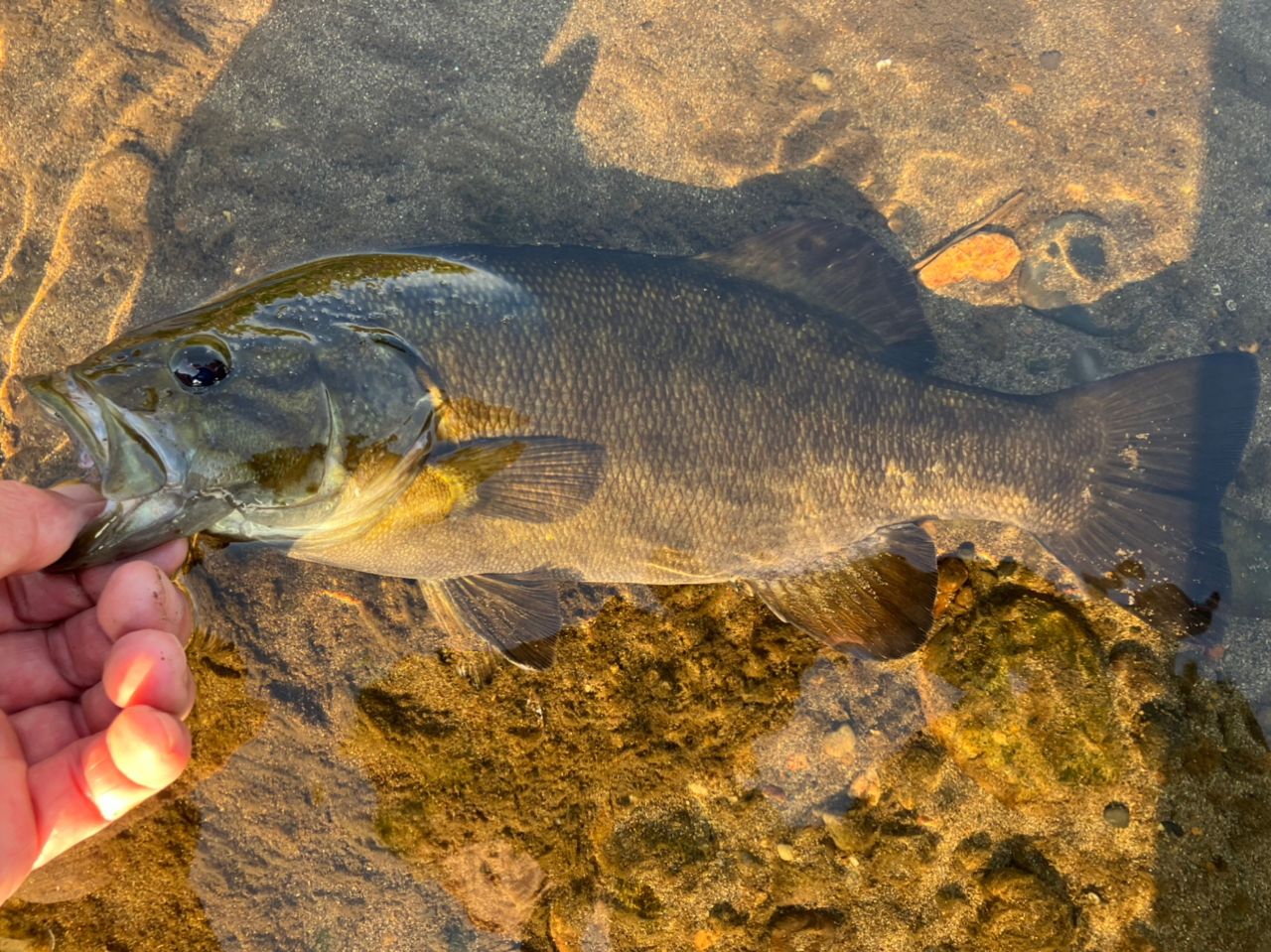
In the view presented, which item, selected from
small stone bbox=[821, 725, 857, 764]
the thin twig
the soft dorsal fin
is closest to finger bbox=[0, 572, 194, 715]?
the soft dorsal fin

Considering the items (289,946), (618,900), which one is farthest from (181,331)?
(618,900)

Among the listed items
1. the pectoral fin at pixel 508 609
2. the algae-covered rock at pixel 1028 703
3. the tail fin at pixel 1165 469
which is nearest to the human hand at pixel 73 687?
the pectoral fin at pixel 508 609

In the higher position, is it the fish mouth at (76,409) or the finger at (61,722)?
the fish mouth at (76,409)

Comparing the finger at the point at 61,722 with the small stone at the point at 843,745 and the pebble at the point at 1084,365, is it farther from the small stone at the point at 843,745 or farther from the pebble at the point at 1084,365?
the pebble at the point at 1084,365

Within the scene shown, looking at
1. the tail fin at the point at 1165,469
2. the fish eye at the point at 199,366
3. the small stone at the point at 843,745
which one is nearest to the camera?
the fish eye at the point at 199,366

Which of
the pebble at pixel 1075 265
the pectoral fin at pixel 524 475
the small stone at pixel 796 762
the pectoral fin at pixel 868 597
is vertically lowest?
the small stone at pixel 796 762

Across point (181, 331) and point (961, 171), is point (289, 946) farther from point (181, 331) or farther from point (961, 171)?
point (961, 171)

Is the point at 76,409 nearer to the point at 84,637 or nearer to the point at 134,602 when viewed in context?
the point at 134,602

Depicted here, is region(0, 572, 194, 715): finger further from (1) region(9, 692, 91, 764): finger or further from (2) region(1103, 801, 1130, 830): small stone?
(2) region(1103, 801, 1130, 830): small stone

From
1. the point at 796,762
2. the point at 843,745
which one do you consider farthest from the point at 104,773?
the point at 843,745
